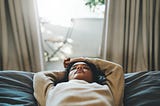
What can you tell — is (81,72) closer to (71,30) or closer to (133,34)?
(133,34)

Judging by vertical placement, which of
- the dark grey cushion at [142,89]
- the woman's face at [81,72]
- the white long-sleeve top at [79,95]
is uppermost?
the woman's face at [81,72]

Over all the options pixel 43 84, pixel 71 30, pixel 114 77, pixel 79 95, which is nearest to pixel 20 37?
pixel 71 30

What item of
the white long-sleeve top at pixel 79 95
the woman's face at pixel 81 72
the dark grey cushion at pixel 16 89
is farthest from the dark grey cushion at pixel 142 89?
the dark grey cushion at pixel 16 89

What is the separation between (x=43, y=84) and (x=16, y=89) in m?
0.18

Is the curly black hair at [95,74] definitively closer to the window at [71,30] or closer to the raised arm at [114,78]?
the raised arm at [114,78]

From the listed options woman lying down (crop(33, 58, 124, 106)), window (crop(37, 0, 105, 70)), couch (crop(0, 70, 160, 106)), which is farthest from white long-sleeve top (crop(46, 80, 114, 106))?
window (crop(37, 0, 105, 70))

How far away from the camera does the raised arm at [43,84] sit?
151 centimetres

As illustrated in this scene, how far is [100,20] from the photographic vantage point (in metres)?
3.16

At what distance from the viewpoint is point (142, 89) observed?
5.21 feet

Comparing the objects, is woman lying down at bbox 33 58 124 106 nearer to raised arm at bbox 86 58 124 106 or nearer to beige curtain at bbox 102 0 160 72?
raised arm at bbox 86 58 124 106

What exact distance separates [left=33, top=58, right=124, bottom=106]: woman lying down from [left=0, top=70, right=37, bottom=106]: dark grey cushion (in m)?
0.06

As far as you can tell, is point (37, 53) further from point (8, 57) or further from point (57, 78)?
point (57, 78)

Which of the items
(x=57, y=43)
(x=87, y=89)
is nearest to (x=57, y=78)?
(x=87, y=89)

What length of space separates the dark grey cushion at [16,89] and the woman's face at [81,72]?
0.93ft
